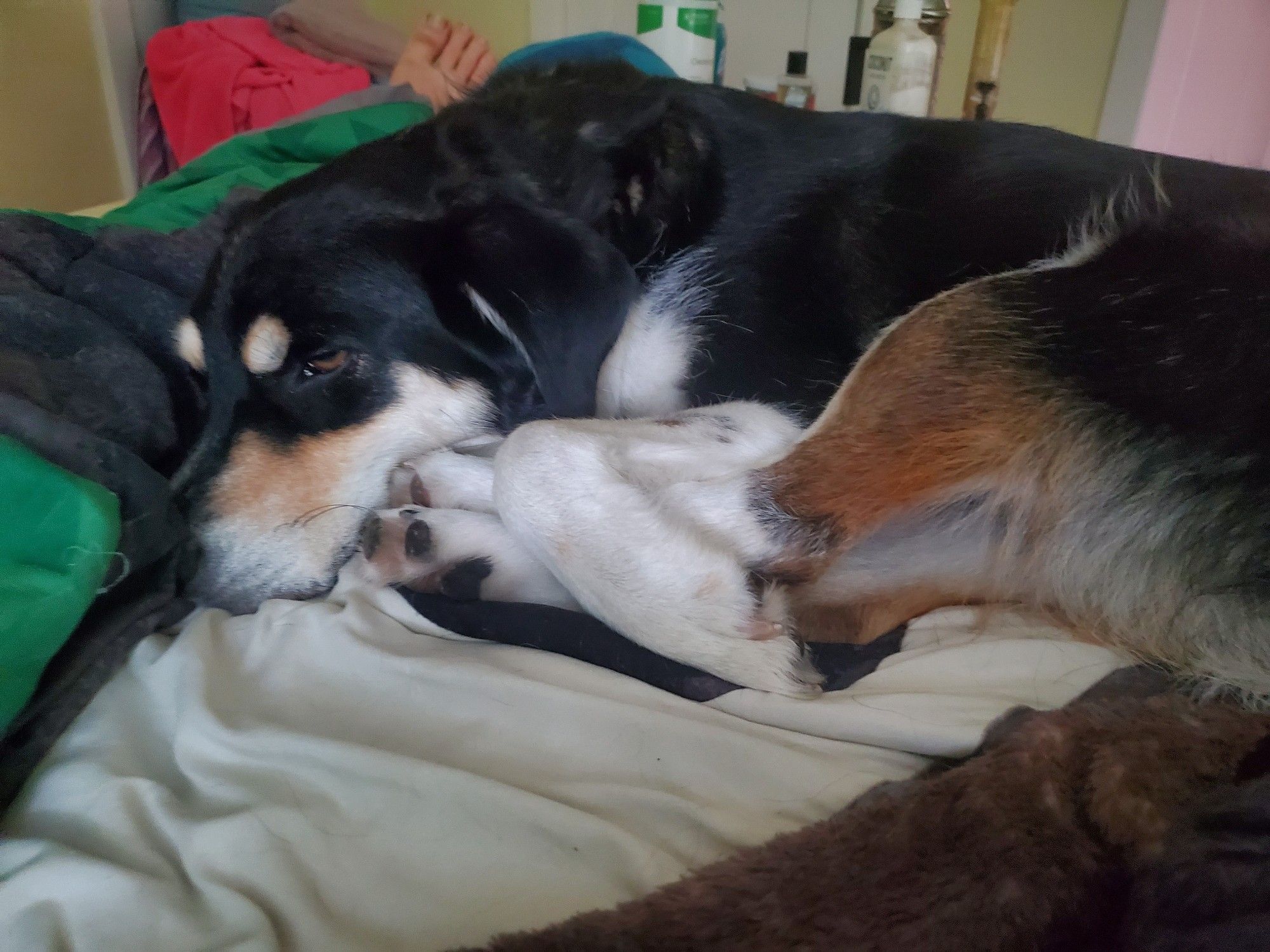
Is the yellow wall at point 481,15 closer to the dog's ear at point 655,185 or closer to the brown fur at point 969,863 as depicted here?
the dog's ear at point 655,185

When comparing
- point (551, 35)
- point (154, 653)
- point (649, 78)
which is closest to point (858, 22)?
point (551, 35)

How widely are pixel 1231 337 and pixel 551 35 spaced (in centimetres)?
349

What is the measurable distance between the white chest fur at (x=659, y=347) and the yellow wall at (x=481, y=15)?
2579mm

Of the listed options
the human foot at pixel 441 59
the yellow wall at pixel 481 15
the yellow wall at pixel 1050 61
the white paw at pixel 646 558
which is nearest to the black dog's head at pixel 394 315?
the white paw at pixel 646 558

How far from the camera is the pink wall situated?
113 inches

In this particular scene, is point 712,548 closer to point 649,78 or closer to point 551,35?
point 649,78

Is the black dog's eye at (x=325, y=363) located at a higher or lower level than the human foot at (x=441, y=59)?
lower

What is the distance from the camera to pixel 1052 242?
1201 millimetres

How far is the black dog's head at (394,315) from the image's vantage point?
1163 mm

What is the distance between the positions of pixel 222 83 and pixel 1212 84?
3481 mm

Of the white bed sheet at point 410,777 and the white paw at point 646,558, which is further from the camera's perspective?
the white paw at point 646,558

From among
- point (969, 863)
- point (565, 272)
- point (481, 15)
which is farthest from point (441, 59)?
point (969, 863)

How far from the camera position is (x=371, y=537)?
115 centimetres

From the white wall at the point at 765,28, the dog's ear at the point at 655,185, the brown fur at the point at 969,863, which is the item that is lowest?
the brown fur at the point at 969,863
